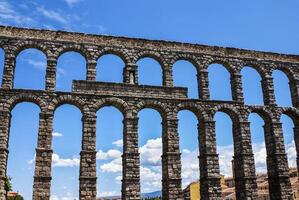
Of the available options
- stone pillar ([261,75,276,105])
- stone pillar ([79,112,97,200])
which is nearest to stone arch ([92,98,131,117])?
stone pillar ([79,112,97,200])

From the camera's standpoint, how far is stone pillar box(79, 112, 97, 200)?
Answer: 21.3 m

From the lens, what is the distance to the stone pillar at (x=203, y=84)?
2520 centimetres

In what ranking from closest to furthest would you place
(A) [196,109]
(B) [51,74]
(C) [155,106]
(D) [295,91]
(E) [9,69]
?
(E) [9,69]
(B) [51,74]
(C) [155,106]
(A) [196,109]
(D) [295,91]

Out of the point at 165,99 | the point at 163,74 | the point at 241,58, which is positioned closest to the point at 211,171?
the point at 165,99

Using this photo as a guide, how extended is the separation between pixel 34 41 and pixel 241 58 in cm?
1392

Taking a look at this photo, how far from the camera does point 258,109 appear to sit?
85.2 ft

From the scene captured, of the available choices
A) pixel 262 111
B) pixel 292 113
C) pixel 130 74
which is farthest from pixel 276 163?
pixel 130 74

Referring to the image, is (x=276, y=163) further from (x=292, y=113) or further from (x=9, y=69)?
(x=9, y=69)

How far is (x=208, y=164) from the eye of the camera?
23.5m

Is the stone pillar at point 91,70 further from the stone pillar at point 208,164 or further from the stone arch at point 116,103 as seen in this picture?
the stone pillar at point 208,164

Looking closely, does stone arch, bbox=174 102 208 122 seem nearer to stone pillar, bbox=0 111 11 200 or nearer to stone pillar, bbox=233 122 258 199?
stone pillar, bbox=233 122 258 199

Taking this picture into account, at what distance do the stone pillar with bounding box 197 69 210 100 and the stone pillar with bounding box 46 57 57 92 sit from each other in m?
9.30

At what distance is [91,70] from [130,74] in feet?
8.03

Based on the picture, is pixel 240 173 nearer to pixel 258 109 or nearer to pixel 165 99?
pixel 258 109
